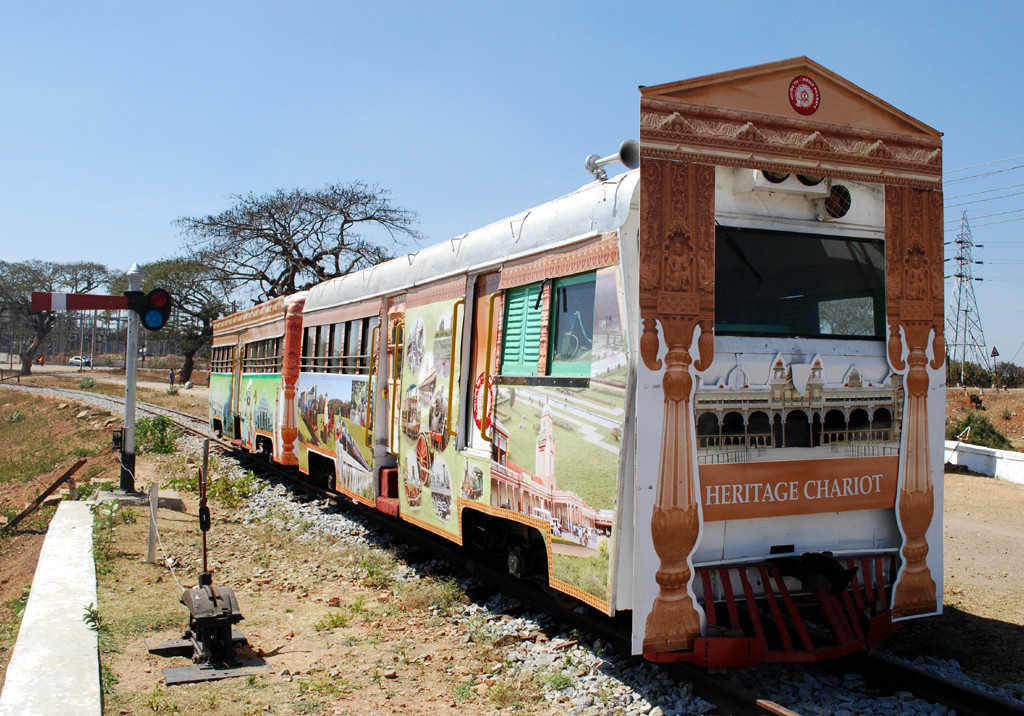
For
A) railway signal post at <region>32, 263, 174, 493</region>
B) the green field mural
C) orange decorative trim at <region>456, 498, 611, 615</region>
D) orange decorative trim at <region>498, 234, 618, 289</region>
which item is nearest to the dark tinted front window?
orange decorative trim at <region>498, 234, 618, 289</region>

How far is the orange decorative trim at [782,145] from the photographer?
4.78 m

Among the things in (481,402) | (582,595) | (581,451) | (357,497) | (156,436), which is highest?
(481,402)

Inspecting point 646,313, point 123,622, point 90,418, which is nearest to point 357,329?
point 123,622

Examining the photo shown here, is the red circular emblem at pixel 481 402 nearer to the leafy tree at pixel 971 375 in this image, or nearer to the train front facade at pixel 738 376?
the train front facade at pixel 738 376

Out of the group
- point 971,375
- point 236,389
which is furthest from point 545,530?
point 971,375

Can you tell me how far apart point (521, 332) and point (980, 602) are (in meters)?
4.67

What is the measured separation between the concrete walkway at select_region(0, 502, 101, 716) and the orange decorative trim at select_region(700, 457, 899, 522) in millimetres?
3794

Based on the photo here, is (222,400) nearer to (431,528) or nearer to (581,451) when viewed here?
(431,528)

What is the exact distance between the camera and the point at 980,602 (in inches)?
276

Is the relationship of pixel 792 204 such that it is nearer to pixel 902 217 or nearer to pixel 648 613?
pixel 902 217

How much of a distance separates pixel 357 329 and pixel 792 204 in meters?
6.21

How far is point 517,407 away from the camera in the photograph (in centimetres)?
585

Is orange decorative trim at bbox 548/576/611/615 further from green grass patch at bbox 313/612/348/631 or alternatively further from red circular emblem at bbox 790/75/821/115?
red circular emblem at bbox 790/75/821/115

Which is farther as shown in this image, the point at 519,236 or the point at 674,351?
the point at 519,236
